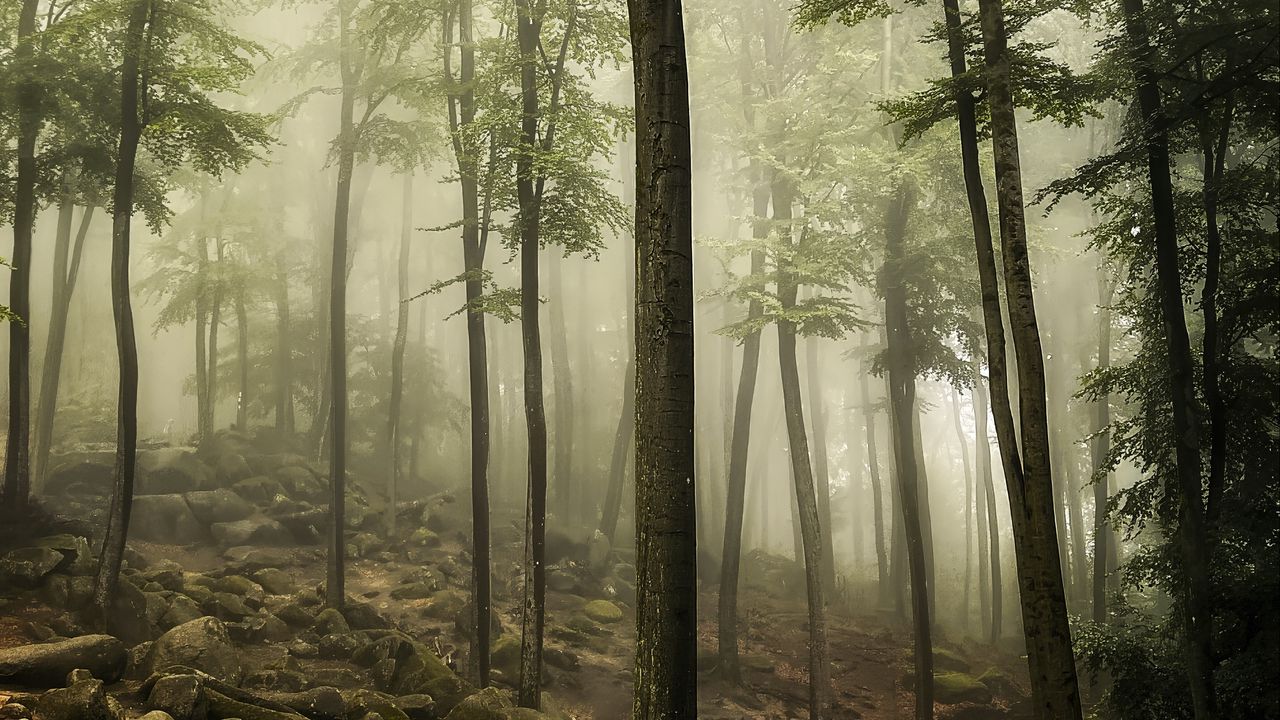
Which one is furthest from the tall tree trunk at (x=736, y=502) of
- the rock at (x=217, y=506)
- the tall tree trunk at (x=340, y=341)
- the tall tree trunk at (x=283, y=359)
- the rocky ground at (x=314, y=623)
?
the tall tree trunk at (x=283, y=359)

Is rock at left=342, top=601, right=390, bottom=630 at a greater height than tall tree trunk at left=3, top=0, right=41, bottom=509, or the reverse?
tall tree trunk at left=3, top=0, right=41, bottom=509

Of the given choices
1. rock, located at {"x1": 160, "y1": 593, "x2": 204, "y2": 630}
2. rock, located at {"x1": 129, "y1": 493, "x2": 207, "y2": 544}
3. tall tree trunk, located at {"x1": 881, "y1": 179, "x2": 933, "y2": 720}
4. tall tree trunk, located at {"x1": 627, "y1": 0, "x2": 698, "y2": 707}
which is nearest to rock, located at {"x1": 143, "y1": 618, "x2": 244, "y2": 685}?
rock, located at {"x1": 160, "y1": 593, "x2": 204, "y2": 630}

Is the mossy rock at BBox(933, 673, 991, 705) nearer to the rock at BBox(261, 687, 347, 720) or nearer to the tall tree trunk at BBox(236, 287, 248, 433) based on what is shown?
the rock at BBox(261, 687, 347, 720)

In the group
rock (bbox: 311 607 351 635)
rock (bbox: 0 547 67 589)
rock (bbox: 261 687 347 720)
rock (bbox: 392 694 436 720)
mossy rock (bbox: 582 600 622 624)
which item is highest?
rock (bbox: 0 547 67 589)

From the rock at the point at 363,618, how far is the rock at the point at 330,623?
35 cm

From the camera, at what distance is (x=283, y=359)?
90.9 feet

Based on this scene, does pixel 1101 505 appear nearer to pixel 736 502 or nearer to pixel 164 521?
pixel 736 502

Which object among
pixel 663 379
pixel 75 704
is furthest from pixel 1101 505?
pixel 75 704

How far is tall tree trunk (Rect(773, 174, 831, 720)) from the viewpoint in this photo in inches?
586

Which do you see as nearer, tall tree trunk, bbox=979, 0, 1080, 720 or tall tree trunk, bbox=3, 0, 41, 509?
tall tree trunk, bbox=979, 0, 1080, 720

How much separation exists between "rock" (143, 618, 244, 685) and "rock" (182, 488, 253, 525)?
10.6 meters

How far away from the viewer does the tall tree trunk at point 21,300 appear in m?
13.2

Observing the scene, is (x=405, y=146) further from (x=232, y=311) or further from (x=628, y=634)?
(x=232, y=311)

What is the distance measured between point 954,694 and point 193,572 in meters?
18.3
